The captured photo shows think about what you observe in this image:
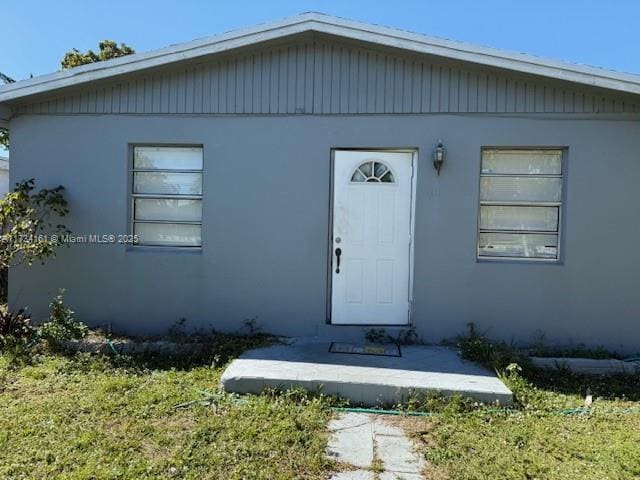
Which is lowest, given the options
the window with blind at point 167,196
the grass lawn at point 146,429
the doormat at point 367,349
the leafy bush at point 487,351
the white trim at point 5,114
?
the grass lawn at point 146,429

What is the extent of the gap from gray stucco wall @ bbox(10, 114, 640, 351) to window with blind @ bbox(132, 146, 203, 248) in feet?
0.60

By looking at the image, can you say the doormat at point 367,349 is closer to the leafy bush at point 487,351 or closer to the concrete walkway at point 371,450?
the leafy bush at point 487,351

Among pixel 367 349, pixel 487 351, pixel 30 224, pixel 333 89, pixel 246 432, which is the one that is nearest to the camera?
pixel 246 432

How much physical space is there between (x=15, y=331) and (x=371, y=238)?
4.57m

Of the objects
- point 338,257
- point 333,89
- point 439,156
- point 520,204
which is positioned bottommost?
point 338,257

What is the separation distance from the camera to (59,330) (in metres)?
5.20

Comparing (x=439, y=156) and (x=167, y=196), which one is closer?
(x=439, y=156)

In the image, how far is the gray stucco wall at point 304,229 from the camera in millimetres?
5254

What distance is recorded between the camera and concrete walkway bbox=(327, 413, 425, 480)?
289cm

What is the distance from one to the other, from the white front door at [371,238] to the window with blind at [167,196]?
1.91 m

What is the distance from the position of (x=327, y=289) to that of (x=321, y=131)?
2028 millimetres

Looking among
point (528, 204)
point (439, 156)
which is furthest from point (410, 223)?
point (528, 204)

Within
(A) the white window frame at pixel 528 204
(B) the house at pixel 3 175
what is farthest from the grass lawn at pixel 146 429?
(B) the house at pixel 3 175

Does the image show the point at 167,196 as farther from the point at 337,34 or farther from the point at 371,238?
the point at 337,34
